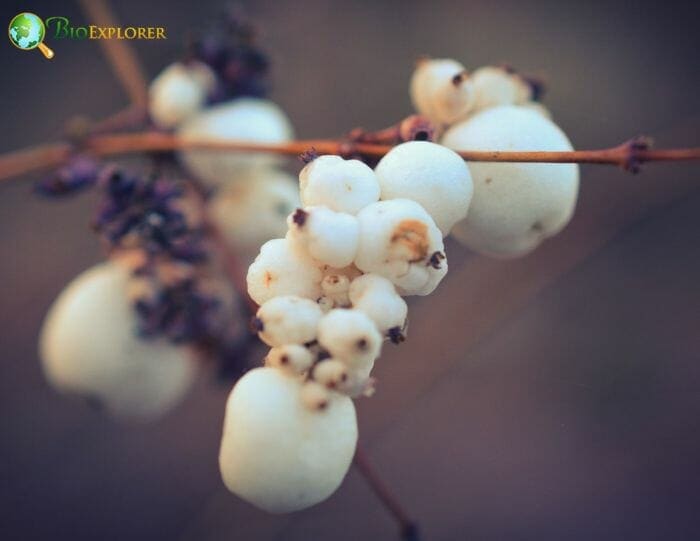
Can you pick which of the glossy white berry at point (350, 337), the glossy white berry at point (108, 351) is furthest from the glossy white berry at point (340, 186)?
the glossy white berry at point (108, 351)

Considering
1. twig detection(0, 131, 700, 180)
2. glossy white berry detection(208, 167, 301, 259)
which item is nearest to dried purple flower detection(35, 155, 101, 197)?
twig detection(0, 131, 700, 180)

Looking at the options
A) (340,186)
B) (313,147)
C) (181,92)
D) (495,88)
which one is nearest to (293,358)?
(340,186)

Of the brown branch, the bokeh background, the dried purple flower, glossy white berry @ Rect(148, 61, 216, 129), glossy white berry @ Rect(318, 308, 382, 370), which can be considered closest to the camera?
glossy white berry @ Rect(318, 308, 382, 370)

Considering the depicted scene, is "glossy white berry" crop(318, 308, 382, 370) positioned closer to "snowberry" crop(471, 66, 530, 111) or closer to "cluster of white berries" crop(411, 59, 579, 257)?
"cluster of white berries" crop(411, 59, 579, 257)

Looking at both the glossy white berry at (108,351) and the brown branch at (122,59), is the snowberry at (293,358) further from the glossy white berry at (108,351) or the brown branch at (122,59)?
the brown branch at (122,59)

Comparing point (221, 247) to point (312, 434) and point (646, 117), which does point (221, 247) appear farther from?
point (646, 117)

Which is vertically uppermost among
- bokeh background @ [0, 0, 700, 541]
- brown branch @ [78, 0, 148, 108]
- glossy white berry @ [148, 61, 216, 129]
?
brown branch @ [78, 0, 148, 108]
